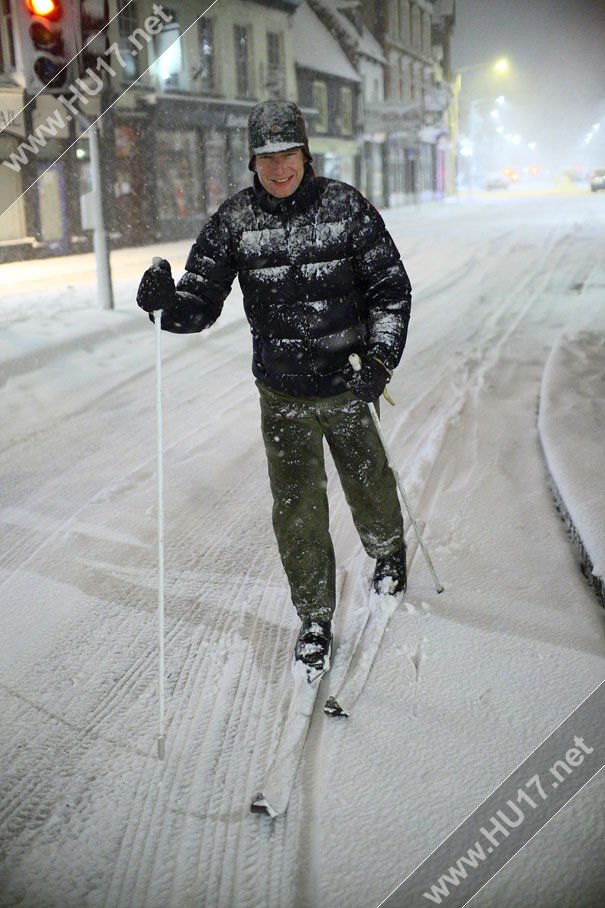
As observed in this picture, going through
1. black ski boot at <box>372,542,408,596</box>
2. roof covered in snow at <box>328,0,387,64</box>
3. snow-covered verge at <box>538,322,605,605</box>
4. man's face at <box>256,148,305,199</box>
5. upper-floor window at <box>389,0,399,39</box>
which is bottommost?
black ski boot at <box>372,542,408,596</box>

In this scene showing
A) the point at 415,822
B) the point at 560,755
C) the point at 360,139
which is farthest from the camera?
the point at 360,139

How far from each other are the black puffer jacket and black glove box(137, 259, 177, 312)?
0.34 feet

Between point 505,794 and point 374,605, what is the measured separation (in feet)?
3.52

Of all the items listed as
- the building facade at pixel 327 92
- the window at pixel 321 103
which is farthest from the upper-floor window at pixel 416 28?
the window at pixel 321 103

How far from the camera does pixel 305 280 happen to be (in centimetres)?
267

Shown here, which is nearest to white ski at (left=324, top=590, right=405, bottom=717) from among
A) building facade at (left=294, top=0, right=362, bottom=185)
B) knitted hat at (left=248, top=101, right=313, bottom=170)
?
knitted hat at (left=248, top=101, right=313, bottom=170)

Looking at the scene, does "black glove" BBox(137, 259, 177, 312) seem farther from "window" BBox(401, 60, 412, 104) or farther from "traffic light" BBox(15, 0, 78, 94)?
"window" BBox(401, 60, 412, 104)

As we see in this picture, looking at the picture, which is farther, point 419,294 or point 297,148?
point 419,294

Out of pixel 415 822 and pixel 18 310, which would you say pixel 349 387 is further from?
pixel 18 310

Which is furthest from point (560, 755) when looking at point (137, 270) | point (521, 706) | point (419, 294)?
point (137, 270)

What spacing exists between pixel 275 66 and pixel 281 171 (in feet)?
89.7

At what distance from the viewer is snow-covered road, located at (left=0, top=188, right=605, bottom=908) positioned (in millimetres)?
1991

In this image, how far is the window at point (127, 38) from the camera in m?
21.0

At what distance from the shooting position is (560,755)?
2299 mm
